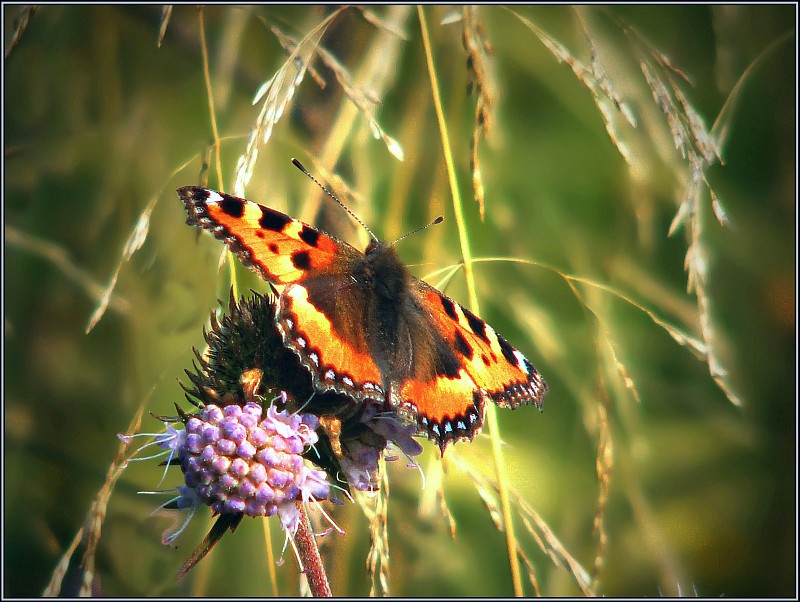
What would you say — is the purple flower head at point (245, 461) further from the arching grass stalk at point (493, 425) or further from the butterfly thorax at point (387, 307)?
the arching grass stalk at point (493, 425)

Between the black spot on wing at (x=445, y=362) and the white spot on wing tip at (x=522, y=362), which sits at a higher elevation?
the black spot on wing at (x=445, y=362)

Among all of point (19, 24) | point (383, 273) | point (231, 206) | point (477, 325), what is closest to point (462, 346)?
point (477, 325)

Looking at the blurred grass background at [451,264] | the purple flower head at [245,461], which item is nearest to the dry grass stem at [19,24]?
the blurred grass background at [451,264]

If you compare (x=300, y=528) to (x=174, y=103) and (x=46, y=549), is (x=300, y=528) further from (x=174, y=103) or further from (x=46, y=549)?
(x=174, y=103)

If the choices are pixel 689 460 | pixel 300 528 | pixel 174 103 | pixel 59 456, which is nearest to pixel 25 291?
pixel 59 456

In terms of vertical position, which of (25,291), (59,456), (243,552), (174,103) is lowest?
(243,552)

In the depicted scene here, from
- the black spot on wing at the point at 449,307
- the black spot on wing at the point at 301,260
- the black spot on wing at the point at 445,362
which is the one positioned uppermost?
the black spot on wing at the point at 301,260
